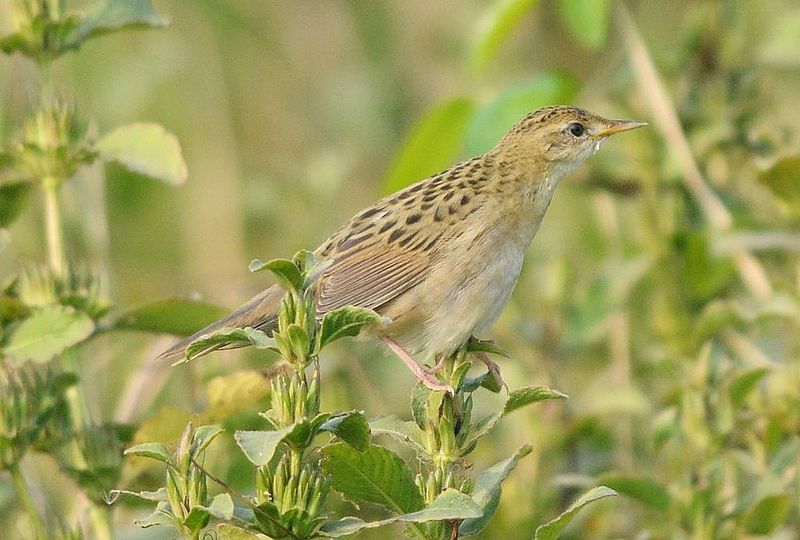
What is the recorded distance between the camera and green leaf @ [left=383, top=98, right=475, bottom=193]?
4805 mm

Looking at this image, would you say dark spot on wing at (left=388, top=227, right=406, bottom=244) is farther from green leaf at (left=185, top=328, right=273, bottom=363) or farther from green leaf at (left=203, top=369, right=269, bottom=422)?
green leaf at (left=185, top=328, right=273, bottom=363)

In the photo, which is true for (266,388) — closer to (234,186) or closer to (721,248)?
(721,248)

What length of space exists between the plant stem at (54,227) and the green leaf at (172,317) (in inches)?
7.2

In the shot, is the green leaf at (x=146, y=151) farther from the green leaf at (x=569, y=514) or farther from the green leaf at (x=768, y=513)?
the green leaf at (x=768, y=513)

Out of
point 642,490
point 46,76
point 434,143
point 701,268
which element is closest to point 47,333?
point 46,76

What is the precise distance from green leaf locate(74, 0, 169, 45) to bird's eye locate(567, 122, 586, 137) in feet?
4.65

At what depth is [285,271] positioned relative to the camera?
224 centimetres

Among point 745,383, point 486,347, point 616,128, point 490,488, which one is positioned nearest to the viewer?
point 490,488

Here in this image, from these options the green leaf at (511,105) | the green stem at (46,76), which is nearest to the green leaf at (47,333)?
the green stem at (46,76)

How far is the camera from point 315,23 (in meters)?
7.54

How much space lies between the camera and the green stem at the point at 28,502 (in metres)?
2.78

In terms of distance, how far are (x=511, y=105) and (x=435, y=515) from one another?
2.78 m

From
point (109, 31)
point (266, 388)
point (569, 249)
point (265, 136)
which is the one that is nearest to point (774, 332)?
point (569, 249)

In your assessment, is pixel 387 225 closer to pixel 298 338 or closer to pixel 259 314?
pixel 259 314
